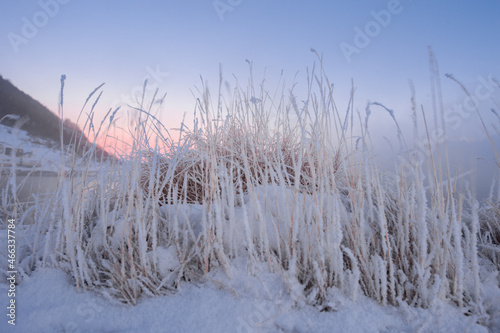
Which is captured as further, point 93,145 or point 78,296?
point 93,145

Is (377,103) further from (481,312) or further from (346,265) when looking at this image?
(481,312)

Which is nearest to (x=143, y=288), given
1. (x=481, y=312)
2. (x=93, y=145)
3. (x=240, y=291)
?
(x=240, y=291)

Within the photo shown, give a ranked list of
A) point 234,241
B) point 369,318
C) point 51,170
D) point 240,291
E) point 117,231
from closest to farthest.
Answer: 1. point 369,318
2. point 240,291
3. point 234,241
4. point 117,231
5. point 51,170

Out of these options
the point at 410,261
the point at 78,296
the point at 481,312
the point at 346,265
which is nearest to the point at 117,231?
the point at 78,296

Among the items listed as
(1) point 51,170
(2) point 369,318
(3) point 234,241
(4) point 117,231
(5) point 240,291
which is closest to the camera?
(2) point 369,318

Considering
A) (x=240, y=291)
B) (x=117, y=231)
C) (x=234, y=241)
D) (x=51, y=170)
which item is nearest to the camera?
(x=240, y=291)

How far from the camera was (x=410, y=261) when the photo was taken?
2.93 ft

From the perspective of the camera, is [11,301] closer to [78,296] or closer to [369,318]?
[78,296]

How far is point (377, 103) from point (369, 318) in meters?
0.69

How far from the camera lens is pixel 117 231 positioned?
1.11m

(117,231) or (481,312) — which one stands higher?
(117,231)

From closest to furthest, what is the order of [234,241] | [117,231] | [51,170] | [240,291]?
[240,291]
[234,241]
[117,231]
[51,170]

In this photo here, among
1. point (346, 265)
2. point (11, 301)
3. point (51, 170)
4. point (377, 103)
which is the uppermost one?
point (377, 103)

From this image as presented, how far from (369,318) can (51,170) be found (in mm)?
1523
